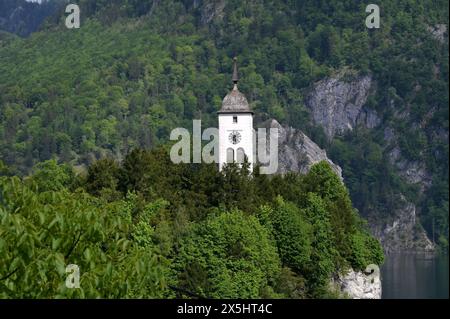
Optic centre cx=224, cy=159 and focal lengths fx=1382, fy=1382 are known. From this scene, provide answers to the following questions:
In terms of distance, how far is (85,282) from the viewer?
2158cm

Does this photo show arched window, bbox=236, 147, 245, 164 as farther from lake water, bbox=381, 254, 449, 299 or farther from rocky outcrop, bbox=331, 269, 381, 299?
lake water, bbox=381, 254, 449, 299

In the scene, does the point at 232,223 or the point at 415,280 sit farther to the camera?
the point at 415,280

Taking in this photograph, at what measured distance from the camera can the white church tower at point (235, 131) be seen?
93500mm

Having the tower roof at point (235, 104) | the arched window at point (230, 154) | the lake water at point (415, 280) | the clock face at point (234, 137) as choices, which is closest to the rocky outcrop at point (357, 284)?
the arched window at point (230, 154)

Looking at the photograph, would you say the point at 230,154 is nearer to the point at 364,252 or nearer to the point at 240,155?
the point at 240,155

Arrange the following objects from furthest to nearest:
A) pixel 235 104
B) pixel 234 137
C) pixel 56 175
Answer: pixel 235 104 → pixel 234 137 → pixel 56 175

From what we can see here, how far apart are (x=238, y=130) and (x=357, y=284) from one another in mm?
18693

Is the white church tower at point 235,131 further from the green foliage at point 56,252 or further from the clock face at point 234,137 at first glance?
the green foliage at point 56,252

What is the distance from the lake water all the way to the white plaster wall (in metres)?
20.1

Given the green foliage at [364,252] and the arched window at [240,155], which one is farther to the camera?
the arched window at [240,155]

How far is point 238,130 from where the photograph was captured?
96.2 metres

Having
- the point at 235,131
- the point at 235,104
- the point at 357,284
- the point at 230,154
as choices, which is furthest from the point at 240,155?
the point at 357,284

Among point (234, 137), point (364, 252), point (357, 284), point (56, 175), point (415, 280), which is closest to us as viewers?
point (56, 175)

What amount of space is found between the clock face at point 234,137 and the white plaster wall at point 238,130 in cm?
22
